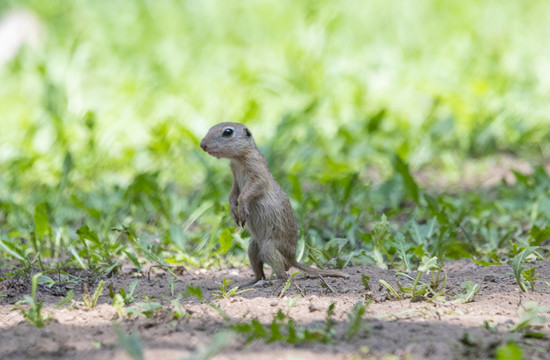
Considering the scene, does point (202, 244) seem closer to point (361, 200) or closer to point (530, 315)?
point (361, 200)

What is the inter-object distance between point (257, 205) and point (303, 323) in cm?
121

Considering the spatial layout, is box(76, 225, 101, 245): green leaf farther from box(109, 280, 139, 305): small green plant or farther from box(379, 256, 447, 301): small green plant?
box(379, 256, 447, 301): small green plant

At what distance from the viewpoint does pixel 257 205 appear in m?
3.68

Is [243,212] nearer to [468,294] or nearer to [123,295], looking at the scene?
[123,295]

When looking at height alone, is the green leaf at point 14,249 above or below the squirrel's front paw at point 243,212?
below

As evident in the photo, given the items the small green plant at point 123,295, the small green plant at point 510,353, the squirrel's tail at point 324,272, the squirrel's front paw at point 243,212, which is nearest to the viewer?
the small green plant at point 510,353

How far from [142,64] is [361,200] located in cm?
449

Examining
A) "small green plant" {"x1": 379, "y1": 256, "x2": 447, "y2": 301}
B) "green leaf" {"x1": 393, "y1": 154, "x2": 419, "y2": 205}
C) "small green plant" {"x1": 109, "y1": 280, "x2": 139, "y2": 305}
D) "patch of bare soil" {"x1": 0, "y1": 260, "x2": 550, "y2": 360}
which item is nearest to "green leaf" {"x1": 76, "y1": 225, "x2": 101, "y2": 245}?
"patch of bare soil" {"x1": 0, "y1": 260, "x2": 550, "y2": 360}

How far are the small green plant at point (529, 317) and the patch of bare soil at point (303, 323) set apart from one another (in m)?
0.03

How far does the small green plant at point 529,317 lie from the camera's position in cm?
248

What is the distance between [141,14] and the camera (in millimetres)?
9961

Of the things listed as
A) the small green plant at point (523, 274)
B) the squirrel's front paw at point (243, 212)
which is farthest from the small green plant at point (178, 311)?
the small green plant at point (523, 274)

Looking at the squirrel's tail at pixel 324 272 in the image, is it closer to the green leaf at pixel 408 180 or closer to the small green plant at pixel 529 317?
the small green plant at pixel 529 317

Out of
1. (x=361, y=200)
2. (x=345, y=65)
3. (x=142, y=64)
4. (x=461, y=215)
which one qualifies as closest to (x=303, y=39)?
(x=345, y=65)
